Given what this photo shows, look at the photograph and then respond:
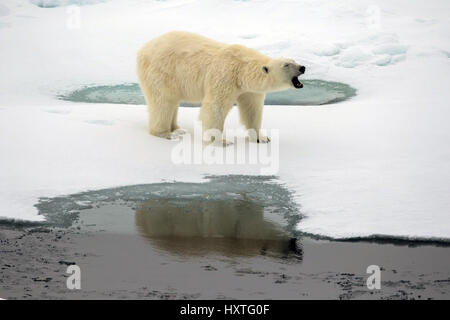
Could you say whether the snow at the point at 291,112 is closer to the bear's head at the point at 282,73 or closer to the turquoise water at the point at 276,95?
the turquoise water at the point at 276,95

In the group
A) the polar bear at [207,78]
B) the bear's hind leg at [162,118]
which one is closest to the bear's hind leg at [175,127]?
the polar bear at [207,78]

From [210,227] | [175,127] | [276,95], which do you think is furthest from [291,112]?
[210,227]

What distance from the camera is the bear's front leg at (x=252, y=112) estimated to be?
8180mm

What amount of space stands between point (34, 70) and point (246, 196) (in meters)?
8.41

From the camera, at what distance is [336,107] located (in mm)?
10305

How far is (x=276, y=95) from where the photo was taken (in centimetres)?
1202

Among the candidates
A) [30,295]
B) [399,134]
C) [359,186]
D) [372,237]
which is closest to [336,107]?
[399,134]

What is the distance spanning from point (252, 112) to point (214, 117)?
0.57m

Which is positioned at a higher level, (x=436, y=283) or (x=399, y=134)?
(x=399, y=134)

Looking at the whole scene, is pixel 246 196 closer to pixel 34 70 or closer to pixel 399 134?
pixel 399 134

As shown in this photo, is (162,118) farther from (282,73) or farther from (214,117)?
(282,73)

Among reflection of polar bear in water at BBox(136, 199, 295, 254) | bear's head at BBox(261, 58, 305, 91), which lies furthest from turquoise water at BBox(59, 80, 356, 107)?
reflection of polar bear in water at BBox(136, 199, 295, 254)

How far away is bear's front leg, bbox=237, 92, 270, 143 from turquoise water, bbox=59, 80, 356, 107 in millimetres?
3143

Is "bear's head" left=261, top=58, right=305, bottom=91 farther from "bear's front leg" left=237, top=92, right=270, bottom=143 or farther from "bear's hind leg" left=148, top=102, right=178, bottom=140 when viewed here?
"bear's hind leg" left=148, top=102, right=178, bottom=140
